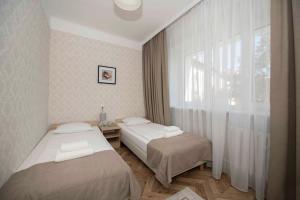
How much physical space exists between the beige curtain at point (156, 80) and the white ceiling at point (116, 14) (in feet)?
1.15

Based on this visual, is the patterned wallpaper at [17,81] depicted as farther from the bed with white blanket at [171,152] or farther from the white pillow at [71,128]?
the bed with white blanket at [171,152]

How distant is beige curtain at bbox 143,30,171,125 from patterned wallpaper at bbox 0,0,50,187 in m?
2.09

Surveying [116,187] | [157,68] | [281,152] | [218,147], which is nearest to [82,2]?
[157,68]

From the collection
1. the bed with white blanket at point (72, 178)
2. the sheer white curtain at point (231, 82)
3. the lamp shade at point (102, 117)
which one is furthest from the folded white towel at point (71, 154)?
the sheer white curtain at point (231, 82)

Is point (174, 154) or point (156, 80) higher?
point (156, 80)

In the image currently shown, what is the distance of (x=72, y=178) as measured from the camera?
937 millimetres

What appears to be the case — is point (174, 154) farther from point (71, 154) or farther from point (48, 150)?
point (48, 150)

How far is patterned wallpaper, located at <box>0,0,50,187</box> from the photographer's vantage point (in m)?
0.98

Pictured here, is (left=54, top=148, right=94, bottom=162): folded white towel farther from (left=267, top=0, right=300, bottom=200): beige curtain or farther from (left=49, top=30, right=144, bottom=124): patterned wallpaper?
(left=267, top=0, right=300, bottom=200): beige curtain

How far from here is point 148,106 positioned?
3248 millimetres

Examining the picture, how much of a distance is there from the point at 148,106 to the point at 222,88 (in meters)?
1.87

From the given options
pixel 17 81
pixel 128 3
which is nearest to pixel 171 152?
pixel 17 81

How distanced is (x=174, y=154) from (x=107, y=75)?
235cm

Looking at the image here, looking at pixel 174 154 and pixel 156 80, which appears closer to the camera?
pixel 174 154
